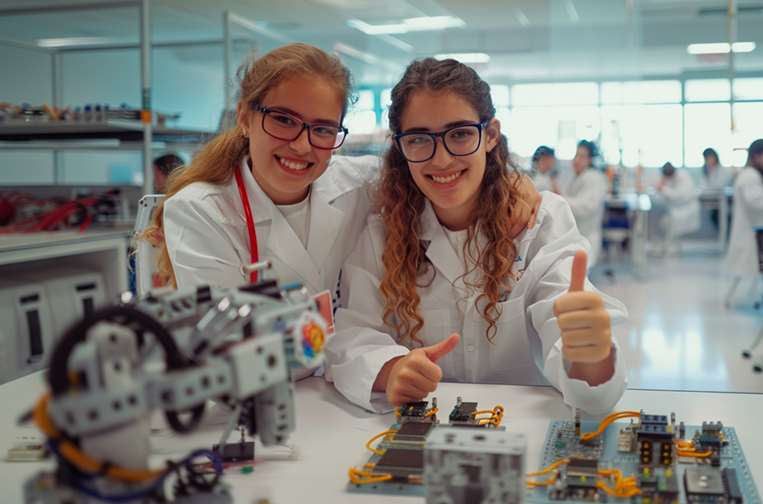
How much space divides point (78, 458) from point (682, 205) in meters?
8.75

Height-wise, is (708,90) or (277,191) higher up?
(708,90)

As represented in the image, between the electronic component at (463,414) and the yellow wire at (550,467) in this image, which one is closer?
the yellow wire at (550,467)

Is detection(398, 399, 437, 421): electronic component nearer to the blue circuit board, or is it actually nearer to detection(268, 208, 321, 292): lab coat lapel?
the blue circuit board

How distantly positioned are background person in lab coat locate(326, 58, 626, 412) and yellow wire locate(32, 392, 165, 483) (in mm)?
665

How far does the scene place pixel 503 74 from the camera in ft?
38.3

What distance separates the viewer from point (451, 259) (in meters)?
1.64

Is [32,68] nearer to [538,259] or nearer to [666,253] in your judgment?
[538,259]

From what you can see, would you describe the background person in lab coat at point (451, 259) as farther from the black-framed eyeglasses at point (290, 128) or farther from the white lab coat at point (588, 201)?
the white lab coat at point (588, 201)

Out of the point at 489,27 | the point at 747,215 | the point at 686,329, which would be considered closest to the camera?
the point at 686,329

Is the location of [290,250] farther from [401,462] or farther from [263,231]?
[401,462]

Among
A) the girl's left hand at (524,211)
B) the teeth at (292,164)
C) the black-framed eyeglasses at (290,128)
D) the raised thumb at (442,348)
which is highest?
the black-framed eyeglasses at (290,128)

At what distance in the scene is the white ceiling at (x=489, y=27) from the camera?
784 cm

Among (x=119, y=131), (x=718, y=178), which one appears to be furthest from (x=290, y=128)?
(x=718, y=178)

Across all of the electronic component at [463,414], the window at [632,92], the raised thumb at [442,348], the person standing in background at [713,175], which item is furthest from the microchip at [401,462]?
the person standing in background at [713,175]
